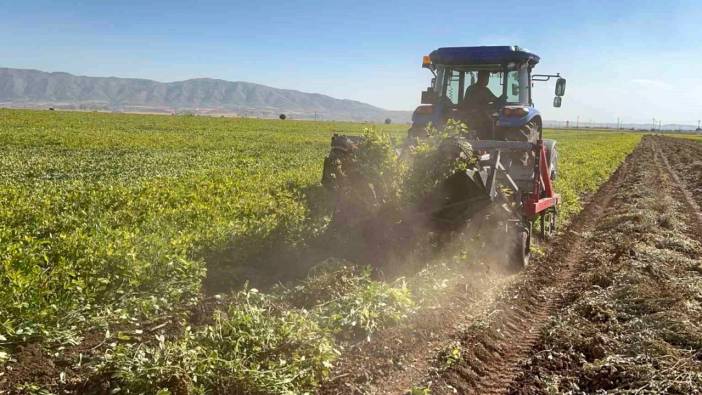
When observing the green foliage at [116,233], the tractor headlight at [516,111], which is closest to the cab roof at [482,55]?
the tractor headlight at [516,111]

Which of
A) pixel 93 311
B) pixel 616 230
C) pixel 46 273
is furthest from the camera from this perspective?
pixel 616 230

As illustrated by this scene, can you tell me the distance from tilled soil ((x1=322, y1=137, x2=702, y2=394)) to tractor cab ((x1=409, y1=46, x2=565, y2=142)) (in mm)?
2408

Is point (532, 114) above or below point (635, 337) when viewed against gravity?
above

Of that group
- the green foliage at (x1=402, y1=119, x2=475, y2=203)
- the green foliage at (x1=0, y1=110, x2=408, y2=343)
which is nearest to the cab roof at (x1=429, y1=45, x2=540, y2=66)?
the green foliage at (x1=402, y1=119, x2=475, y2=203)

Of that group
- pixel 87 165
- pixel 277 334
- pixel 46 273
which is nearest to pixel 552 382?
pixel 277 334

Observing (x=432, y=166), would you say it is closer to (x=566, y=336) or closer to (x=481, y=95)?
(x=566, y=336)

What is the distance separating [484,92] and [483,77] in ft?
0.88

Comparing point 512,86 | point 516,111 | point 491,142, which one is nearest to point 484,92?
point 512,86

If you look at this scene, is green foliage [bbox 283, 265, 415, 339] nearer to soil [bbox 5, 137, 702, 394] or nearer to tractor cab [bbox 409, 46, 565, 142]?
soil [bbox 5, 137, 702, 394]

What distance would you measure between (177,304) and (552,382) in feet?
11.6

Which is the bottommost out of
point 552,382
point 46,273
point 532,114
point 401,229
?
point 552,382

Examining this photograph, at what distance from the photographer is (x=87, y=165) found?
1639cm

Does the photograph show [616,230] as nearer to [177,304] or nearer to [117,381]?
[177,304]

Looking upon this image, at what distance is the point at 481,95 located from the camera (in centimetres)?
945
